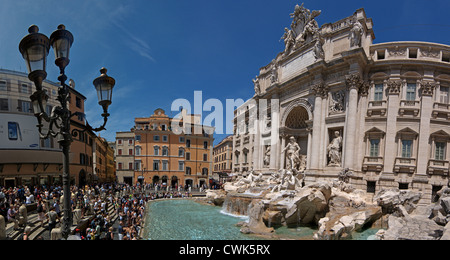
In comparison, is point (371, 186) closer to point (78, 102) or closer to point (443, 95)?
point (443, 95)

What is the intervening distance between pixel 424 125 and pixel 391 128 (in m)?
2.03

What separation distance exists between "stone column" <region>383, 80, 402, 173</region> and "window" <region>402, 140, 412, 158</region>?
0.60m

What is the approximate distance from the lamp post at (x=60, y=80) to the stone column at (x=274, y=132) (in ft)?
66.9

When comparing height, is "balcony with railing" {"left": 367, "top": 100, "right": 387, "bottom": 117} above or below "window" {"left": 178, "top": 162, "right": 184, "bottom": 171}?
above

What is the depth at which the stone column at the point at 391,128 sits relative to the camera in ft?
50.7

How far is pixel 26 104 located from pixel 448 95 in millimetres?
34013

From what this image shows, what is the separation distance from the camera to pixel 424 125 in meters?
15.0

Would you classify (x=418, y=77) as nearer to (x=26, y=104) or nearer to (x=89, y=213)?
(x=89, y=213)

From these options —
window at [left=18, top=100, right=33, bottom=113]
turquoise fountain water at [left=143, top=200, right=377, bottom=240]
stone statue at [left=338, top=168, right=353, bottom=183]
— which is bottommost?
turquoise fountain water at [left=143, top=200, right=377, bottom=240]

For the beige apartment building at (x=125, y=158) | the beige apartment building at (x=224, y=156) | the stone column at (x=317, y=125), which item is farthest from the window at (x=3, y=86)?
the beige apartment building at (x=224, y=156)

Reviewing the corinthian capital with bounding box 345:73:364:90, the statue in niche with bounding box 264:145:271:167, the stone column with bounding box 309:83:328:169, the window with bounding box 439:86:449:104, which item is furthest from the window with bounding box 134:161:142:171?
the window with bounding box 439:86:449:104

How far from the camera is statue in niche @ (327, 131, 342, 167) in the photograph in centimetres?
1684

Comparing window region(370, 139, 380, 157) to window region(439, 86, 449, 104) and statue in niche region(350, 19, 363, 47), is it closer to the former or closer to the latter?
window region(439, 86, 449, 104)
